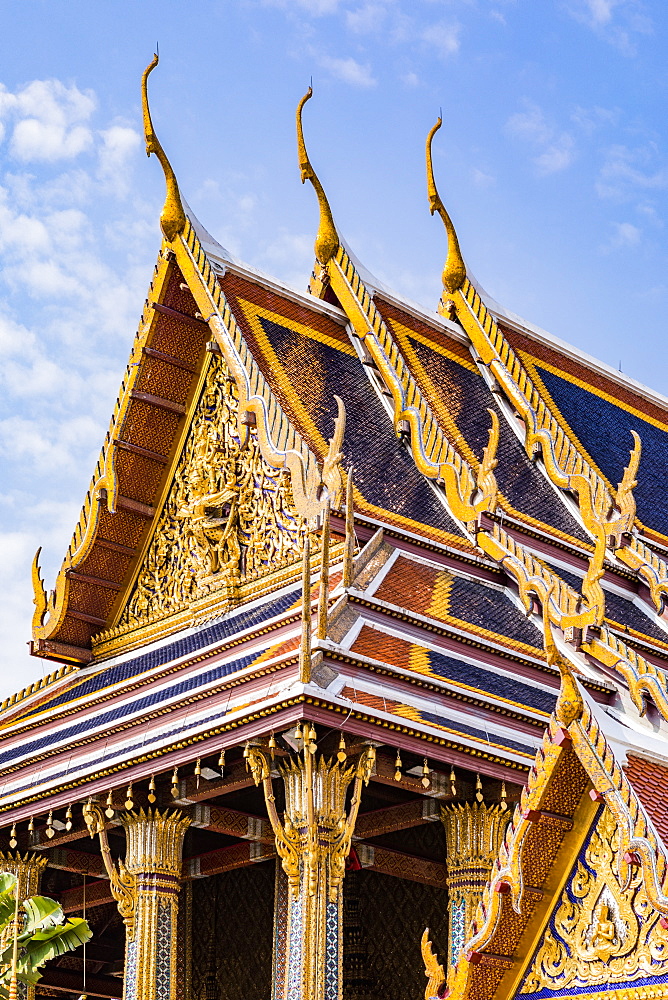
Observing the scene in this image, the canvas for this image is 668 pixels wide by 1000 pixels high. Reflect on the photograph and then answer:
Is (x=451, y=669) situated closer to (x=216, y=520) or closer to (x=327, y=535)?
(x=327, y=535)

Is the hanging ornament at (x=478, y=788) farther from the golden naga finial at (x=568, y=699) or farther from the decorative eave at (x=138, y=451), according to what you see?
the golden naga finial at (x=568, y=699)

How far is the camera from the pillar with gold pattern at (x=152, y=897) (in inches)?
399

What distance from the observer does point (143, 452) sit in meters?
12.8

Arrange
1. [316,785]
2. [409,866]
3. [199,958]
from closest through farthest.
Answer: [316,785], [409,866], [199,958]

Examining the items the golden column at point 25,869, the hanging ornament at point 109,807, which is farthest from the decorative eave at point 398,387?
the golden column at point 25,869

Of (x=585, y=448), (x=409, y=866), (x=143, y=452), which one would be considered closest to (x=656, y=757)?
(x=409, y=866)

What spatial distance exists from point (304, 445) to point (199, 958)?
15.1ft

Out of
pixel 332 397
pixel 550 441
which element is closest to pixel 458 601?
pixel 332 397

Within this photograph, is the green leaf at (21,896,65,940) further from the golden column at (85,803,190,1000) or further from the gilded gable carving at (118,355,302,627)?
the gilded gable carving at (118,355,302,627)

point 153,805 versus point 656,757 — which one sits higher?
point 153,805

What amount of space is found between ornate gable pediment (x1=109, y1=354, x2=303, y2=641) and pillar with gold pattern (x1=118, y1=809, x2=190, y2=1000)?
1866mm

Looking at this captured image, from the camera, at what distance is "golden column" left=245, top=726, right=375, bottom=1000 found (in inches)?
346

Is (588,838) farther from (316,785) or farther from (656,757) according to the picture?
(316,785)

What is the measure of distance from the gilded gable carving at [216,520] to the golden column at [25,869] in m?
2.13
